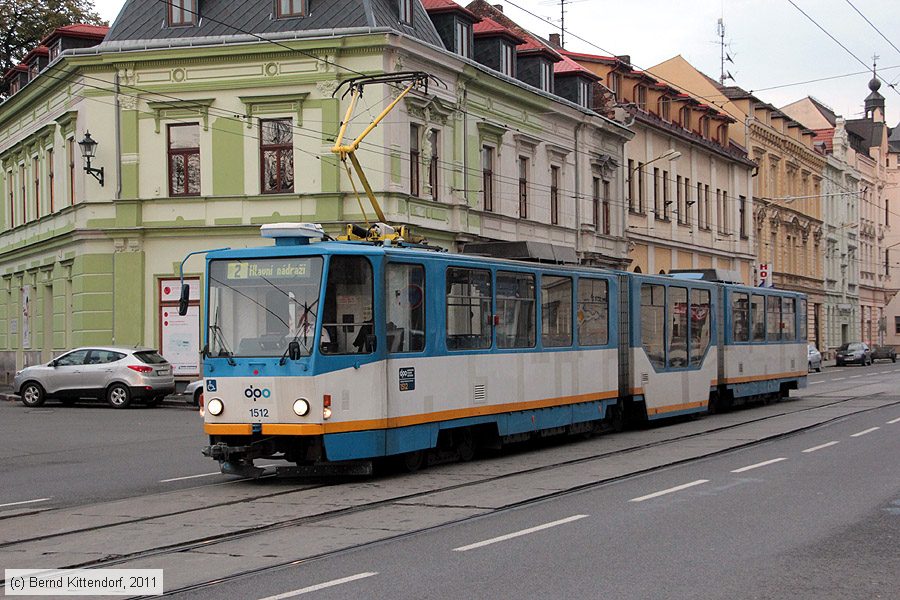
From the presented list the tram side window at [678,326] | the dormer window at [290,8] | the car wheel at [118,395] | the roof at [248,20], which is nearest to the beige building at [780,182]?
the roof at [248,20]

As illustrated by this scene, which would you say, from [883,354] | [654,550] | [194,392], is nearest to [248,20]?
[194,392]

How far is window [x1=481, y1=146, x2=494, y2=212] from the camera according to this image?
36906mm

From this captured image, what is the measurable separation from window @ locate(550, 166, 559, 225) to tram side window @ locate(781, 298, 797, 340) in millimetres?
11707

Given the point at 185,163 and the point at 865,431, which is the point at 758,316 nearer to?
the point at 865,431

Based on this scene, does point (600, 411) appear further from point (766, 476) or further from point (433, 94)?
point (433, 94)

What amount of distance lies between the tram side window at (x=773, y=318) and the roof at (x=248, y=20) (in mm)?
11747

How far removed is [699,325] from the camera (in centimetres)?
2445

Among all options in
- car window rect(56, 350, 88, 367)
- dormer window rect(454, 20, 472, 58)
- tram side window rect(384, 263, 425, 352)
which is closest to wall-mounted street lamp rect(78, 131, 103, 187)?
car window rect(56, 350, 88, 367)

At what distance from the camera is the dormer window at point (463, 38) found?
119ft

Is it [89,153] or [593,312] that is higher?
→ [89,153]

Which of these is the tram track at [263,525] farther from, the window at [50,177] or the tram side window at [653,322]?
the window at [50,177]

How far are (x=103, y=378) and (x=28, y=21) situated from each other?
2249 centimetres

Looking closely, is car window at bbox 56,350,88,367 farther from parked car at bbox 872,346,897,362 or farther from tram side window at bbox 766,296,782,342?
parked car at bbox 872,346,897,362

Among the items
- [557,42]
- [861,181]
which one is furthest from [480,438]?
[861,181]
